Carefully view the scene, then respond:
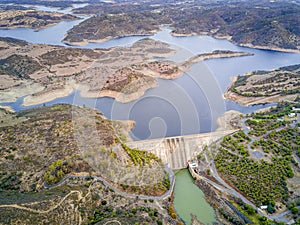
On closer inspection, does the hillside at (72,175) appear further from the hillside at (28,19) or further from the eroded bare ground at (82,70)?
the hillside at (28,19)

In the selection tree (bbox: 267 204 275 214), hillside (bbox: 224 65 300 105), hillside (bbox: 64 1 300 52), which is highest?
hillside (bbox: 64 1 300 52)

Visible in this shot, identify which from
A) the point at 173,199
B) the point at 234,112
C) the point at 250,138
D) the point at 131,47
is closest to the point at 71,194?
the point at 173,199

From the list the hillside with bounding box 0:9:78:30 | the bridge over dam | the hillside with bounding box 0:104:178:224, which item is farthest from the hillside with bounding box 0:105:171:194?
the hillside with bounding box 0:9:78:30

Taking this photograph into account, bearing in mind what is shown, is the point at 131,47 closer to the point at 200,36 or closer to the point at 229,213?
the point at 200,36

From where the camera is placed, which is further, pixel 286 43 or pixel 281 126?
pixel 286 43

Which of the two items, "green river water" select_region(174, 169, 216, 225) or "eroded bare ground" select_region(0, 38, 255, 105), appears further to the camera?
"eroded bare ground" select_region(0, 38, 255, 105)

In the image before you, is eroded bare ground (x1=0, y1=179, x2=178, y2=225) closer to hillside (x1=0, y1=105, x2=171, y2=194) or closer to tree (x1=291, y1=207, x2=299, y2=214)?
hillside (x1=0, y1=105, x2=171, y2=194)

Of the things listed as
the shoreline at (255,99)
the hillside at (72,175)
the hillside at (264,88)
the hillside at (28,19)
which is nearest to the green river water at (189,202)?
the hillside at (72,175)

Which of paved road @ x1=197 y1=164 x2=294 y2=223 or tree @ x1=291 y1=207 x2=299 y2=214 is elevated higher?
tree @ x1=291 y1=207 x2=299 y2=214
